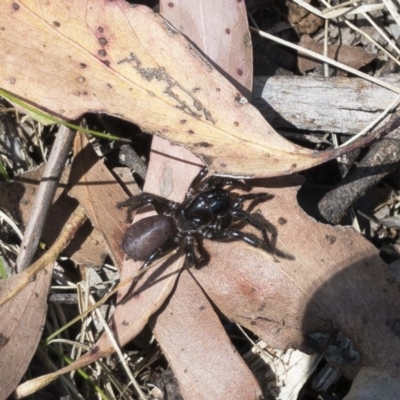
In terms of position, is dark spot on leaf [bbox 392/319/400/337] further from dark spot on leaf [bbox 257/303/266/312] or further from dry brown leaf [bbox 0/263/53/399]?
dry brown leaf [bbox 0/263/53/399]

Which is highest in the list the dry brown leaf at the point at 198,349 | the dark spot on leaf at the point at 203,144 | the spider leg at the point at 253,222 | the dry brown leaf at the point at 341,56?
the dry brown leaf at the point at 341,56

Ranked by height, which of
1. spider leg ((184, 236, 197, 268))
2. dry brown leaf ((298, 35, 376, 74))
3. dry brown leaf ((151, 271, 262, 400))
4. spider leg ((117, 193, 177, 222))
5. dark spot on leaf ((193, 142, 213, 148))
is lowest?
dry brown leaf ((151, 271, 262, 400))

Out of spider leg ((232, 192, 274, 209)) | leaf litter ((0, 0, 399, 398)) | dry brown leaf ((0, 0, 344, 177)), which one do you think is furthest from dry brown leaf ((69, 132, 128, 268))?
spider leg ((232, 192, 274, 209))

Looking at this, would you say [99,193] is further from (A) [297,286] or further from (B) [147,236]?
(A) [297,286]

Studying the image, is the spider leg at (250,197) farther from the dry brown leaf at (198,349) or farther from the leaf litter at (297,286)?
the dry brown leaf at (198,349)

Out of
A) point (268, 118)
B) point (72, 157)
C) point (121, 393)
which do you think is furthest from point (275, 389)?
point (72, 157)

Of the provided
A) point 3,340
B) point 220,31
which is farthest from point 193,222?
point 3,340

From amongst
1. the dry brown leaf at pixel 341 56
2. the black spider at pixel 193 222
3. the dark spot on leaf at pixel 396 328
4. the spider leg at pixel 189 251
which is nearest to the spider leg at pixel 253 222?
the black spider at pixel 193 222

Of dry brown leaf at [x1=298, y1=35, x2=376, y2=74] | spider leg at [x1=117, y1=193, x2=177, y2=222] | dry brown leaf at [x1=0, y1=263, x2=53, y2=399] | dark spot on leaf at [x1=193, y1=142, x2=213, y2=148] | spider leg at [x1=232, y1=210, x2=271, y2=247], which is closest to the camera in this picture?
dark spot on leaf at [x1=193, y1=142, x2=213, y2=148]
